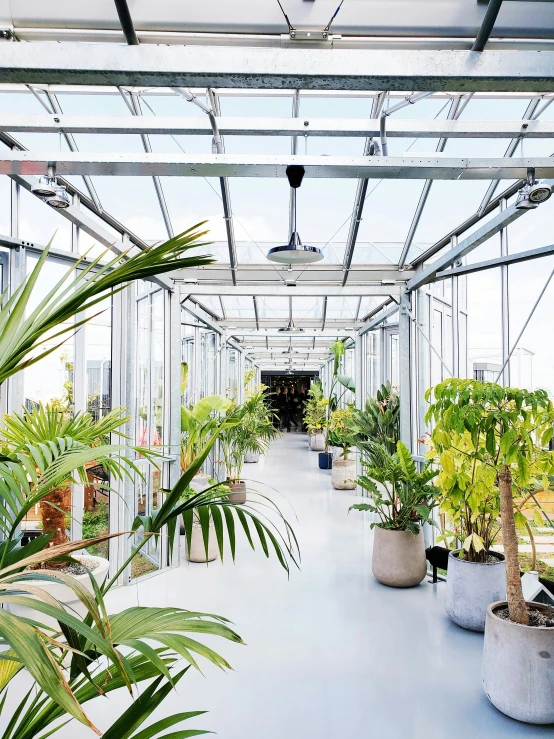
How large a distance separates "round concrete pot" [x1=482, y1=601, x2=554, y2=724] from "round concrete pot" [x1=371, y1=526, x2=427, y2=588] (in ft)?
6.01

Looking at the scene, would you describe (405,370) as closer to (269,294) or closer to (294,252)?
(269,294)

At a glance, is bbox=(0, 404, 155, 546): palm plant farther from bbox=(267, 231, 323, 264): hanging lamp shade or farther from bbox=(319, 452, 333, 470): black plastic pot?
bbox=(319, 452, 333, 470): black plastic pot

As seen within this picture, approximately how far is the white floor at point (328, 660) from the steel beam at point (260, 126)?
9.61 ft

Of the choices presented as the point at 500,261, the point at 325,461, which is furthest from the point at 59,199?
the point at 325,461

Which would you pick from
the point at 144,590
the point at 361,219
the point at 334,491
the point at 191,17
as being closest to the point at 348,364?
the point at 334,491

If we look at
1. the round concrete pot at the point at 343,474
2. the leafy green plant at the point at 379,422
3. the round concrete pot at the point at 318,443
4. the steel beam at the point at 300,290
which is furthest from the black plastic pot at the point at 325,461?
the steel beam at the point at 300,290

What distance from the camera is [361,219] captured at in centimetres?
542

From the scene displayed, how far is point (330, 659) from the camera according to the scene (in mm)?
3361

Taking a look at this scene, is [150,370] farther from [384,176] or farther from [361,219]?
[384,176]

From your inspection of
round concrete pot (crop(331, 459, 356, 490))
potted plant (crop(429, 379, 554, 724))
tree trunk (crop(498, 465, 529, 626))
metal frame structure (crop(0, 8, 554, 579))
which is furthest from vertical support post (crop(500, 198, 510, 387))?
round concrete pot (crop(331, 459, 356, 490))

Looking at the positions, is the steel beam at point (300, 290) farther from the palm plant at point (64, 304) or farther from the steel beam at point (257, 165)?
the palm plant at point (64, 304)

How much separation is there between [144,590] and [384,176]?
367cm

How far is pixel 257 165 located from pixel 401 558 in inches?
130

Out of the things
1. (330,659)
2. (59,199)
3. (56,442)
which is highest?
(59,199)
